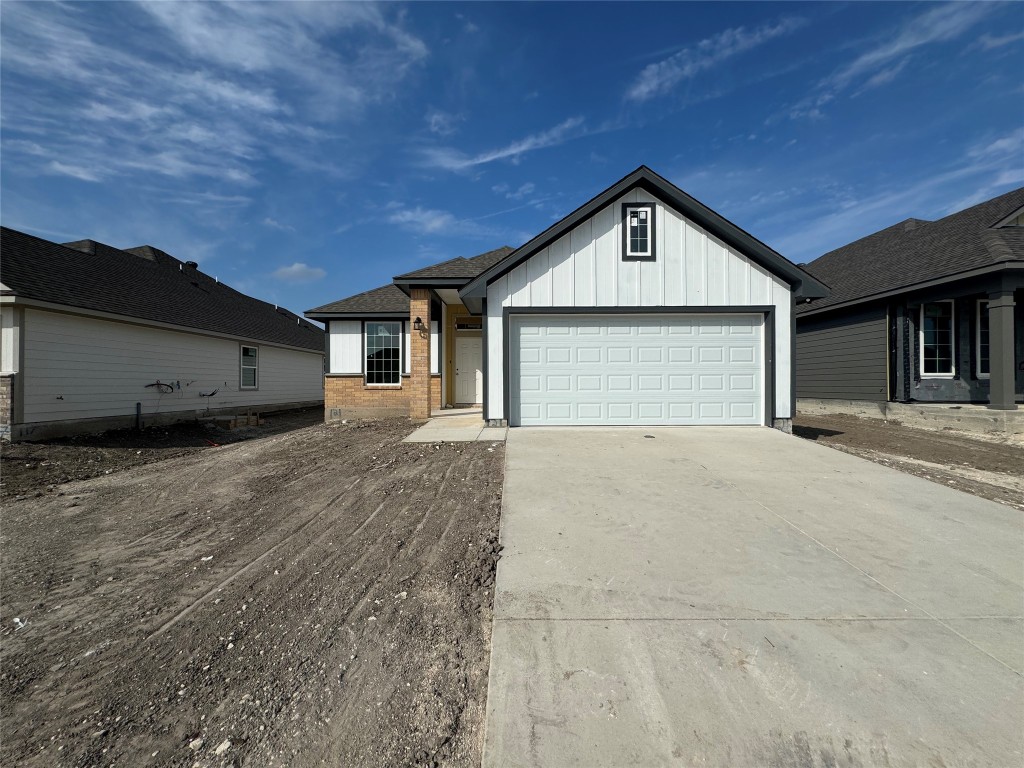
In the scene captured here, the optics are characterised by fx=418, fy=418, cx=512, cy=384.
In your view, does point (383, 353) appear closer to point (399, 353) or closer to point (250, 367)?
point (399, 353)

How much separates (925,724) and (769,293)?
25.9 feet

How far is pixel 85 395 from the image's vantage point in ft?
33.4

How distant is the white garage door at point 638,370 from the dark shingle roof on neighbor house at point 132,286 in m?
10.7

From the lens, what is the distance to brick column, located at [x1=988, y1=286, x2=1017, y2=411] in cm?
890

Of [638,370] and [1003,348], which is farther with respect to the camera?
[1003,348]

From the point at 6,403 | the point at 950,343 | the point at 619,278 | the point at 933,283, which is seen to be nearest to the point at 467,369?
the point at 619,278

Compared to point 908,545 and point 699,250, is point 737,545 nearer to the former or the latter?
point 908,545

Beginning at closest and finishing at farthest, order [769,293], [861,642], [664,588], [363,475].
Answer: [861,642]
[664,588]
[363,475]
[769,293]

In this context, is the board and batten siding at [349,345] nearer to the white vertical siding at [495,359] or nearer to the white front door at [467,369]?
the white front door at [467,369]

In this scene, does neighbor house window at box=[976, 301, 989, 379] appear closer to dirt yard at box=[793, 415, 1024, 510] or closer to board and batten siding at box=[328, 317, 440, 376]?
dirt yard at box=[793, 415, 1024, 510]

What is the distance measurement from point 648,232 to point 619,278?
1124 mm

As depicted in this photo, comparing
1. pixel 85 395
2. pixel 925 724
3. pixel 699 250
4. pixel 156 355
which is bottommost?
pixel 925 724

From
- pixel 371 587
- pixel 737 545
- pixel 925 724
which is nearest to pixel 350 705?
pixel 371 587

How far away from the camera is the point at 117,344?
36.1 feet
